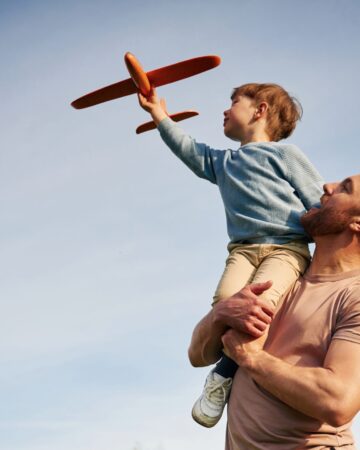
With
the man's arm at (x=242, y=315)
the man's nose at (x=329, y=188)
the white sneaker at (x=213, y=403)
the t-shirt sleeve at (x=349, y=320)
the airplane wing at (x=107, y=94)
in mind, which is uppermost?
the airplane wing at (x=107, y=94)

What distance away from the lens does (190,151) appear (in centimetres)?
494

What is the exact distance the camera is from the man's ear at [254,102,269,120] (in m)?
5.08

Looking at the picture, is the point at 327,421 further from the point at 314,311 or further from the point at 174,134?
the point at 174,134

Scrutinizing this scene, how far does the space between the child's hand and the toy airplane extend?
33mm

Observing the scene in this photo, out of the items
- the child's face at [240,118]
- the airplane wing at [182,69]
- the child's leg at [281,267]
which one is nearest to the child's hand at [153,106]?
the airplane wing at [182,69]

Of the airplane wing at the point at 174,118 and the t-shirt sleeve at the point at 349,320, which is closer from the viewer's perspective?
the t-shirt sleeve at the point at 349,320

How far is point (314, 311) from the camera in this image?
419cm

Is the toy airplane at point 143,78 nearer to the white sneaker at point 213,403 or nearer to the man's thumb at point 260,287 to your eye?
the man's thumb at point 260,287

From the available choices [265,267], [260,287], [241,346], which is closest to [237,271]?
[265,267]

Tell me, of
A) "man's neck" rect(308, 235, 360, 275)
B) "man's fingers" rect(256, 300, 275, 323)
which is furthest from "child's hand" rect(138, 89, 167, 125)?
"man's fingers" rect(256, 300, 275, 323)

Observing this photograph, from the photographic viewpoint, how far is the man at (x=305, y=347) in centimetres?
372

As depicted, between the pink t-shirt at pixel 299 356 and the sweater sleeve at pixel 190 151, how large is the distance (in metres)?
1.17

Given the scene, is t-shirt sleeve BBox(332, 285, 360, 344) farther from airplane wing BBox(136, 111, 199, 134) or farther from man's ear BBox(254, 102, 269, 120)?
airplane wing BBox(136, 111, 199, 134)

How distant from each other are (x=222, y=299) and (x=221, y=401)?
2.26 ft
